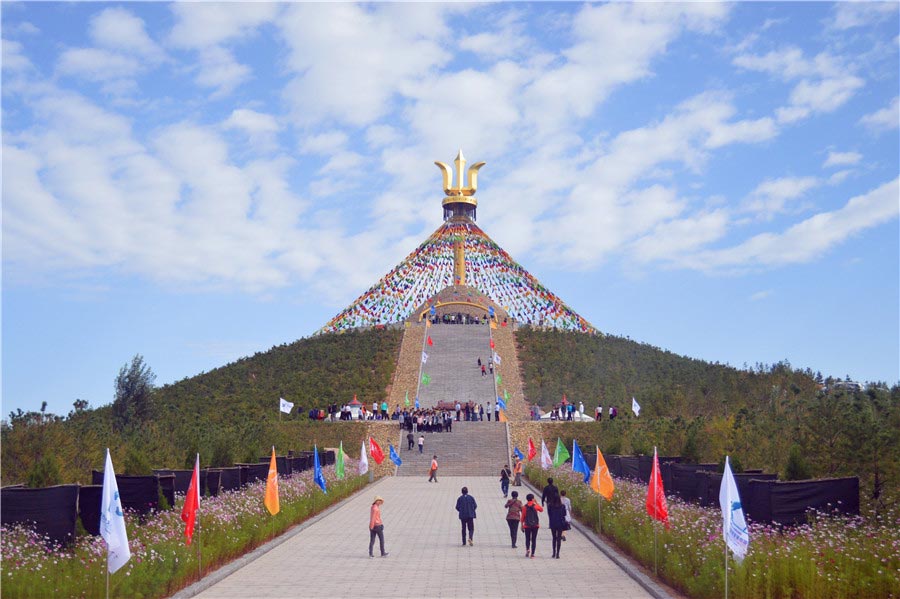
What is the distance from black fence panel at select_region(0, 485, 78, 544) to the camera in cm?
1128

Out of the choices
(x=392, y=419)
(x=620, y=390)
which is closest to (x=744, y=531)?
(x=392, y=419)

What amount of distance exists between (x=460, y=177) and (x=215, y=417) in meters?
36.6

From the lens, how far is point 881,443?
1542cm

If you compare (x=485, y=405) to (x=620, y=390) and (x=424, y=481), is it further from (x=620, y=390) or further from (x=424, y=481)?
(x=424, y=481)

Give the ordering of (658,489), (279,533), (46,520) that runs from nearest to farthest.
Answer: (46,520), (658,489), (279,533)

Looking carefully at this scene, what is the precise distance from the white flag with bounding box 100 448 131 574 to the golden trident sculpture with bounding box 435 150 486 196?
64.8 metres

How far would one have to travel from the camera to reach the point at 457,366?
172 ft

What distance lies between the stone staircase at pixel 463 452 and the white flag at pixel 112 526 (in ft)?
86.8

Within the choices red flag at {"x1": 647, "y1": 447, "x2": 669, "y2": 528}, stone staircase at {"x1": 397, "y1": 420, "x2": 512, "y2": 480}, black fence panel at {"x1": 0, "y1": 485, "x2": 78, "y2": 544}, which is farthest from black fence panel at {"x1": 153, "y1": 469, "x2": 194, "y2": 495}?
stone staircase at {"x1": 397, "y1": 420, "x2": 512, "y2": 480}

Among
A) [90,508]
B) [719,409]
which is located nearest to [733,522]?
[90,508]

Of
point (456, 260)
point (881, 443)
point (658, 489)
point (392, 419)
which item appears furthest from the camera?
point (456, 260)

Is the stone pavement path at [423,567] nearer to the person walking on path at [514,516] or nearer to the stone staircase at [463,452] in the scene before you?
the person walking on path at [514,516]

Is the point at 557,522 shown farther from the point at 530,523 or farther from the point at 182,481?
the point at 182,481

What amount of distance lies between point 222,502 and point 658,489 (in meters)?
7.70
